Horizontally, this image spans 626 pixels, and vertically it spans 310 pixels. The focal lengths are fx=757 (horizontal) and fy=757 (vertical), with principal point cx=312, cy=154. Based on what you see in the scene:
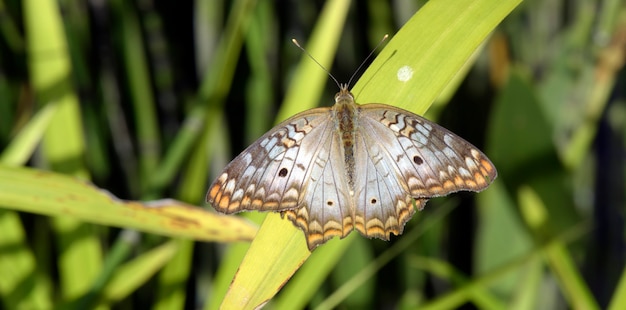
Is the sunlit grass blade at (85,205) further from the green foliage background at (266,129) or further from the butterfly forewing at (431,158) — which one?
the butterfly forewing at (431,158)

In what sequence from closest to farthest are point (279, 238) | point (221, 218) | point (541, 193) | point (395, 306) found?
point (279, 238), point (221, 218), point (541, 193), point (395, 306)

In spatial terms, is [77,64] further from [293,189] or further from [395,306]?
[395,306]

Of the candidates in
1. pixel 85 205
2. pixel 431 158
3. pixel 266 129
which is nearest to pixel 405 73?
pixel 431 158

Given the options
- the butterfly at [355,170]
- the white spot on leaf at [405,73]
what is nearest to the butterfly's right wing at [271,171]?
the butterfly at [355,170]

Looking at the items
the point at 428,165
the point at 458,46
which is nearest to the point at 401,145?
the point at 428,165

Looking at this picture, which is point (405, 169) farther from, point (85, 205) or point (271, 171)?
point (85, 205)
